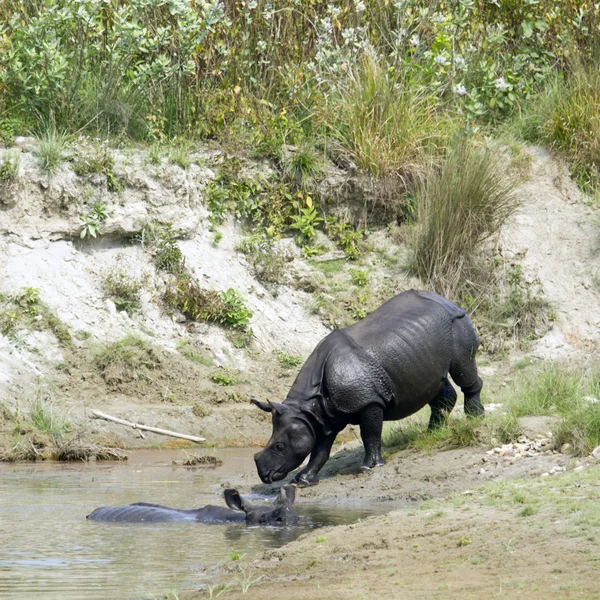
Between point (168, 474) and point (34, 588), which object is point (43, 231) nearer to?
point (168, 474)

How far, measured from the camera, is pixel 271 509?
756cm

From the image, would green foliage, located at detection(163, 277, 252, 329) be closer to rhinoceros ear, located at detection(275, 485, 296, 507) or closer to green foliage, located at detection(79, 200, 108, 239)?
green foliage, located at detection(79, 200, 108, 239)

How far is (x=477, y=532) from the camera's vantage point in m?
5.78

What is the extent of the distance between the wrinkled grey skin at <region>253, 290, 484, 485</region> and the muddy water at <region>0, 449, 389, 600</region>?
0.60 metres

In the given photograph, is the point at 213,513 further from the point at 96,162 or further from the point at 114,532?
the point at 96,162

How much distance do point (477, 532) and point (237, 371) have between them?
23.6ft

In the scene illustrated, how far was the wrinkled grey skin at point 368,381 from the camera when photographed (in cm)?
873

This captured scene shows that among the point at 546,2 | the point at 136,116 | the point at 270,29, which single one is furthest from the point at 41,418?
the point at 546,2

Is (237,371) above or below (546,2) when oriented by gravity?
below

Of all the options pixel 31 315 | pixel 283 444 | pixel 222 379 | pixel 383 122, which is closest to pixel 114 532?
pixel 283 444

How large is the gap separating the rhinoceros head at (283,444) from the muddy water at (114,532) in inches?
15.6

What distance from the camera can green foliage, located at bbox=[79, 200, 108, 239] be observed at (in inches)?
529

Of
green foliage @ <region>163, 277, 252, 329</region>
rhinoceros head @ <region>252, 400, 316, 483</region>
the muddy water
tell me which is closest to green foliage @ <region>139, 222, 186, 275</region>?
green foliage @ <region>163, 277, 252, 329</region>

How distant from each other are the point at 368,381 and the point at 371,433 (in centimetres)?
43
